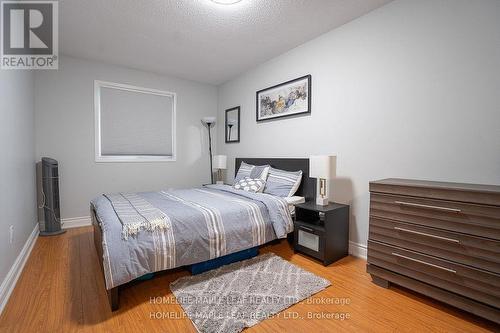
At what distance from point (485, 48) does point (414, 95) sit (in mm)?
512

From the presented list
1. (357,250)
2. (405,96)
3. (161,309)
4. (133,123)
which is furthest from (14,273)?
(405,96)

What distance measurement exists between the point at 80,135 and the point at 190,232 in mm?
2799

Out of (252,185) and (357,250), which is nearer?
(357,250)

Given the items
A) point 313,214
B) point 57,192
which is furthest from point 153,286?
point 57,192

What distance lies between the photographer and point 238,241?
2170 mm

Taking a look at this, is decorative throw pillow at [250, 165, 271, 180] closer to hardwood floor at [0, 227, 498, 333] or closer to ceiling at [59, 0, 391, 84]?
hardwood floor at [0, 227, 498, 333]

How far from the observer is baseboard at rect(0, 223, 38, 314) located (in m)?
1.66

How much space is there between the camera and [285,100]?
10.8 feet


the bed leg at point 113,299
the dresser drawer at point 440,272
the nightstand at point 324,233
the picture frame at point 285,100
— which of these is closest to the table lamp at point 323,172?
the nightstand at point 324,233

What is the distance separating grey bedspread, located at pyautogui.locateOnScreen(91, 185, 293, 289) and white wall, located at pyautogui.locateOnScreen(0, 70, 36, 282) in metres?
0.64

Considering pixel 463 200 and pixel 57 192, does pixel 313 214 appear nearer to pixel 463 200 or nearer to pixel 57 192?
pixel 463 200

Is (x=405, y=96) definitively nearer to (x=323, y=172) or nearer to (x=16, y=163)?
(x=323, y=172)

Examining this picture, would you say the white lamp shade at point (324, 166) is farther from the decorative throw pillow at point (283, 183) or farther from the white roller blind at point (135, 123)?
the white roller blind at point (135, 123)

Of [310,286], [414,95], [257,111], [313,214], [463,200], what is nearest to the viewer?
[463,200]
